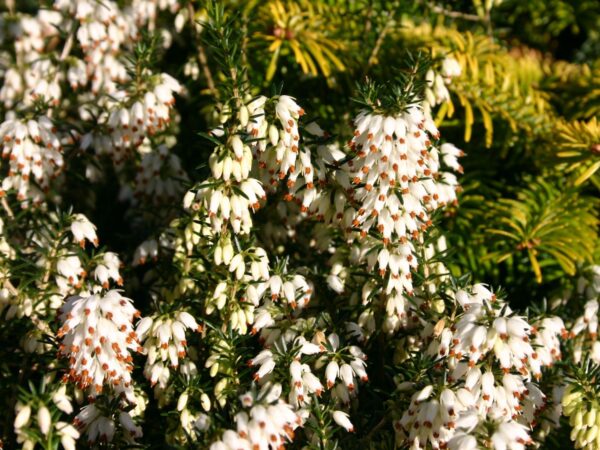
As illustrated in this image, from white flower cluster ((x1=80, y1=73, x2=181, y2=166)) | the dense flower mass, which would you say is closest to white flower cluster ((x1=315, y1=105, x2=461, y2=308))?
the dense flower mass

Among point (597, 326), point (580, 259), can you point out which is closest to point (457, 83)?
point (580, 259)

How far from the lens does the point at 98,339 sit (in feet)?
10.7

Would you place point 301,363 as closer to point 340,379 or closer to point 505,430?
point 340,379

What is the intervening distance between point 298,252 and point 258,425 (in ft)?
6.96

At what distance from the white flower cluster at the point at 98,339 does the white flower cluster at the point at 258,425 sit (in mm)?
725

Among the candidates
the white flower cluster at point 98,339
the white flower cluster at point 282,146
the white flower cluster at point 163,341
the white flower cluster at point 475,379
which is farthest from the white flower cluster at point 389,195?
the white flower cluster at point 98,339

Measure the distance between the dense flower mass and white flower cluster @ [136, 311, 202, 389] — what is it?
0.04 ft

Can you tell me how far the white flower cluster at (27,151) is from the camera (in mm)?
4312

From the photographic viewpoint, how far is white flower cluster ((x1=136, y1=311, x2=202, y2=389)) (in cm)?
352

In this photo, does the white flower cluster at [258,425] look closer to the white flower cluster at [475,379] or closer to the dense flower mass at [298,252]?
the dense flower mass at [298,252]

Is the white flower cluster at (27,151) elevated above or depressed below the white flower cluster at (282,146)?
below

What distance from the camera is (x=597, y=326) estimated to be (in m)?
4.29

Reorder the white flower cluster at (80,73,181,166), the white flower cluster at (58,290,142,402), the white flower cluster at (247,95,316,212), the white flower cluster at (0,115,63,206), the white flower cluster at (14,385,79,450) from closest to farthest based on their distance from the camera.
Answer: the white flower cluster at (14,385,79,450)
the white flower cluster at (58,290,142,402)
the white flower cluster at (247,95,316,212)
the white flower cluster at (0,115,63,206)
the white flower cluster at (80,73,181,166)

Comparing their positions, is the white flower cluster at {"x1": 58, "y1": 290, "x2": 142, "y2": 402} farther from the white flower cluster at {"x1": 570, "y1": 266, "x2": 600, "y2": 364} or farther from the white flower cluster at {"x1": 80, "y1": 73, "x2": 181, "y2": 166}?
the white flower cluster at {"x1": 570, "y1": 266, "x2": 600, "y2": 364}
